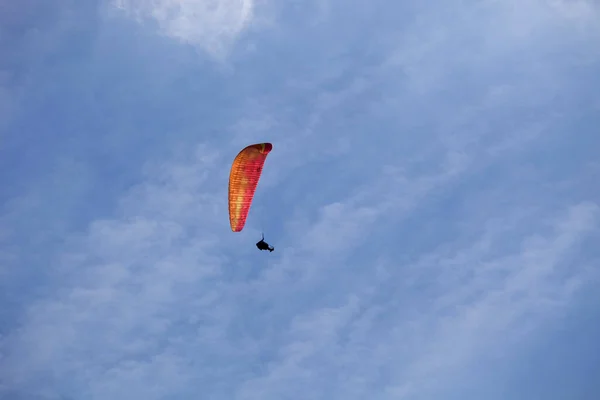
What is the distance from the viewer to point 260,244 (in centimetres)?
10244

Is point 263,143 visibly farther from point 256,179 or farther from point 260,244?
point 260,244

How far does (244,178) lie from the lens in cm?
9894

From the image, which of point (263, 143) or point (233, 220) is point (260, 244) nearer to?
point (233, 220)

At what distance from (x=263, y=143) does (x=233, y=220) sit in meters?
10.4

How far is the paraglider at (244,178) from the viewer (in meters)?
97.4

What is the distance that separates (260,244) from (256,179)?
27.2 ft

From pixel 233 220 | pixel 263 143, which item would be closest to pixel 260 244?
pixel 233 220

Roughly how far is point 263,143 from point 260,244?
13.0 m

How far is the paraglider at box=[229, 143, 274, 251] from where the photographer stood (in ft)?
319

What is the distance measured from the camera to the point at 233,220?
101 m

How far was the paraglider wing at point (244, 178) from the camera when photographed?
97.3 m

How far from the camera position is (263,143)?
97562 mm

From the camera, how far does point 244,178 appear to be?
98.9 meters

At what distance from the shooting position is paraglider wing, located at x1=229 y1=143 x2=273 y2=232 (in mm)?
97331
